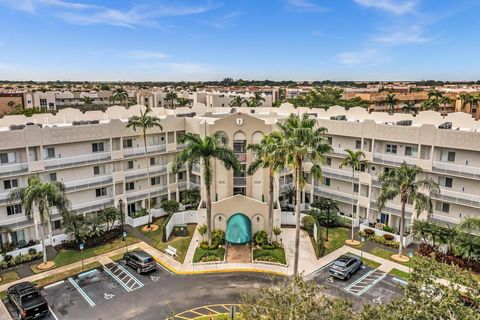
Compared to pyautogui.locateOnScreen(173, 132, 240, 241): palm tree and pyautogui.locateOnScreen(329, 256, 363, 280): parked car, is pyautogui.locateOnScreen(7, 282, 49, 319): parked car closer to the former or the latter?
pyautogui.locateOnScreen(173, 132, 240, 241): palm tree

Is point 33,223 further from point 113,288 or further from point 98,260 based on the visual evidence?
point 113,288

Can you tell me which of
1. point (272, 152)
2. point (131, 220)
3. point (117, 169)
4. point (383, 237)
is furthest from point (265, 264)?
point (117, 169)

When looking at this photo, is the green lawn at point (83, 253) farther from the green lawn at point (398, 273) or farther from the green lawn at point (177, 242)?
the green lawn at point (398, 273)

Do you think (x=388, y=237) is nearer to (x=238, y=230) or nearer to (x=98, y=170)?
(x=238, y=230)

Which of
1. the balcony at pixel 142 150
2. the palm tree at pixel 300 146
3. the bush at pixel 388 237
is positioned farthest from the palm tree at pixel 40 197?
the bush at pixel 388 237

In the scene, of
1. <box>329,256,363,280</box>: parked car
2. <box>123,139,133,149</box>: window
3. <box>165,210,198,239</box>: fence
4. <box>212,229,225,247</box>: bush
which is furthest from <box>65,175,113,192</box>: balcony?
<box>329,256,363,280</box>: parked car

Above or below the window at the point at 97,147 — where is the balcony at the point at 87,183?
below

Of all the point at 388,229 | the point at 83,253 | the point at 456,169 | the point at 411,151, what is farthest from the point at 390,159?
the point at 83,253
